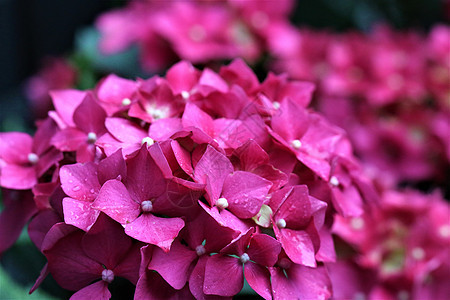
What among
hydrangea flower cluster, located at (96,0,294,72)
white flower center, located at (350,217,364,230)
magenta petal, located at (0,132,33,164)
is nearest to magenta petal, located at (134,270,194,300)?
magenta petal, located at (0,132,33,164)

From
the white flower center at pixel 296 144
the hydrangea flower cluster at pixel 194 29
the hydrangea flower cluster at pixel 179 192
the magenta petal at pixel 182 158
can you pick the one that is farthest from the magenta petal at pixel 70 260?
the hydrangea flower cluster at pixel 194 29

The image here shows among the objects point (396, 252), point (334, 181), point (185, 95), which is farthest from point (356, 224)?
point (185, 95)

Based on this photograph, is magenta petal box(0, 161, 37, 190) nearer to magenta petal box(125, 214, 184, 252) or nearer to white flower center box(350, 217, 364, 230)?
magenta petal box(125, 214, 184, 252)

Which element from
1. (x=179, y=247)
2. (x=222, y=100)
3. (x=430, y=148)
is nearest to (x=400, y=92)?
(x=430, y=148)

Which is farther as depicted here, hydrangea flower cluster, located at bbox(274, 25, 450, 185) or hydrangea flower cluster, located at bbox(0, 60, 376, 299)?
hydrangea flower cluster, located at bbox(274, 25, 450, 185)

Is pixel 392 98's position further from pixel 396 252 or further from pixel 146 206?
pixel 146 206

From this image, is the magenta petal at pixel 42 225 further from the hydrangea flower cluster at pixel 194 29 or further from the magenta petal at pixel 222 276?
the hydrangea flower cluster at pixel 194 29
